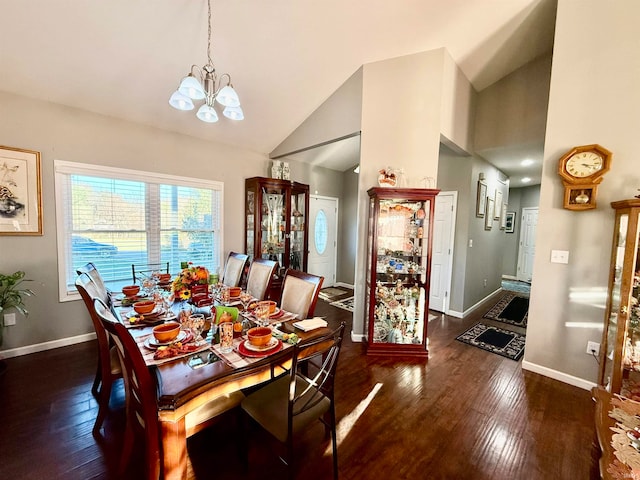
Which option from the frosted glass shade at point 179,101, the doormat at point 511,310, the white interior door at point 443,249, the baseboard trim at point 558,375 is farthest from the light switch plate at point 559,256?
the frosted glass shade at point 179,101

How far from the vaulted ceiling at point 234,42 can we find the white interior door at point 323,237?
2.30 m

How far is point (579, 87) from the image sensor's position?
7.72 ft

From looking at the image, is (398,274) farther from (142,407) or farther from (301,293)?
(142,407)

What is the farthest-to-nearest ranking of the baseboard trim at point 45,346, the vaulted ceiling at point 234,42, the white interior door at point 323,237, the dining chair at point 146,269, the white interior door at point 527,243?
the white interior door at point 527,243 → the white interior door at point 323,237 → the dining chair at point 146,269 → the baseboard trim at point 45,346 → the vaulted ceiling at point 234,42

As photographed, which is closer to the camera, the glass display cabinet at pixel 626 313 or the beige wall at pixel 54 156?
the glass display cabinet at pixel 626 313

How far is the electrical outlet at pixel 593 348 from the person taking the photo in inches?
91.6

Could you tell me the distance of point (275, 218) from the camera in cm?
422

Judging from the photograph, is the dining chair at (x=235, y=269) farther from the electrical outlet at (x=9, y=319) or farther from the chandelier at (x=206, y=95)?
the electrical outlet at (x=9, y=319)

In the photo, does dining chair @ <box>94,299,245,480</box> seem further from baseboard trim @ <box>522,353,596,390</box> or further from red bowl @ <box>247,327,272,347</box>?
baseboard trim @ <box>522,353,596,390</box>

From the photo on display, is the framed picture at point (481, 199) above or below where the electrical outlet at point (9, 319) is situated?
above

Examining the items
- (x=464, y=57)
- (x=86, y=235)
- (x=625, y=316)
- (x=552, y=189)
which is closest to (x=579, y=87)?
(x=552, y=189)

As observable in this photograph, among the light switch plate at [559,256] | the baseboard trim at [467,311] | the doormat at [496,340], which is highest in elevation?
the light switch plate at [559,256]

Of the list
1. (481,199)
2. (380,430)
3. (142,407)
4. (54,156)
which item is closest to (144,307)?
(142,407)

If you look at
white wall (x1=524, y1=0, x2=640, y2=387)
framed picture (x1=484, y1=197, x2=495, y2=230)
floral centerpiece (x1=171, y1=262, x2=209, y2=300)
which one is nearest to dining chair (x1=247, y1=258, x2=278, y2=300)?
floral centerpiece (x1=171, y1=262, x2=209, y2=300)
